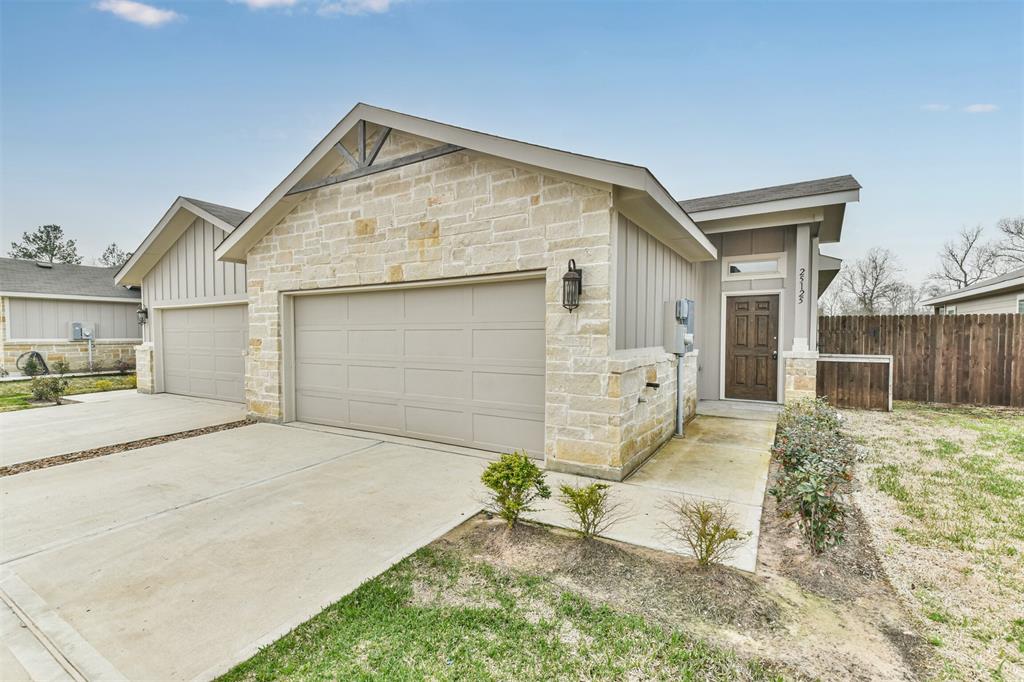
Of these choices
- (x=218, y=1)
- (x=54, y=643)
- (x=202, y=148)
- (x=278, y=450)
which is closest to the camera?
(x=54, y=643)

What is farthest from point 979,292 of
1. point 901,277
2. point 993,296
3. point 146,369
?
point 146,369

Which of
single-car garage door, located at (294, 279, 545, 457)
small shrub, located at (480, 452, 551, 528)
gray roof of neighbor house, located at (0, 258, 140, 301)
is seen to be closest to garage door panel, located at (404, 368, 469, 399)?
single-car garage door, located at (294, 279, 545, 457)

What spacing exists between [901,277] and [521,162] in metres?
30.0

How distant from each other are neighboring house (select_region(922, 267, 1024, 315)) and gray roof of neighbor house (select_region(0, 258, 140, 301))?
85.1 ft

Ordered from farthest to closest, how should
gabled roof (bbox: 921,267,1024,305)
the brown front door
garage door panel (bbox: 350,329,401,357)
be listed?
gabled roof (bbox: 921,267,1024,305) < the brown front door < garage door panel (bbox: 350,329,401,357)

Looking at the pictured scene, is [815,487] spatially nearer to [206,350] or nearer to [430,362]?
[430,362]

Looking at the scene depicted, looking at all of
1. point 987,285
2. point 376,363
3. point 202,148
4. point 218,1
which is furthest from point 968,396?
point 202,148

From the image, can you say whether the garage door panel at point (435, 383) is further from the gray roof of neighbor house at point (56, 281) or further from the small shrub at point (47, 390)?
the gray roof of neighbor house at point (56, 281)

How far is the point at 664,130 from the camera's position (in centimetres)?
1312

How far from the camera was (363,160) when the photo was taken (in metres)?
6.13

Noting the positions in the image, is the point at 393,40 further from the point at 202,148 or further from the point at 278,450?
the point at 278,450

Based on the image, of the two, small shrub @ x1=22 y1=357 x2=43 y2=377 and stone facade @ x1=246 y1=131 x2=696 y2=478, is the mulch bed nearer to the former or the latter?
stone facade @ x1=246 y1=131 x2=696 y2=478

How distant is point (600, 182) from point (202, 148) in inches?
490

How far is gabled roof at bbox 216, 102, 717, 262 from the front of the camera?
4266mm
